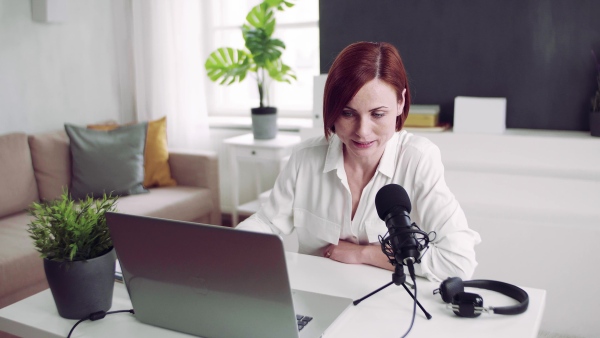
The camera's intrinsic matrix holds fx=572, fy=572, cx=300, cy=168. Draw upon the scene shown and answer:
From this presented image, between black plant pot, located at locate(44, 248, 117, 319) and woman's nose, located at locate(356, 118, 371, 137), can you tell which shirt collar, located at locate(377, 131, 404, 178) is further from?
black plant pot, located at locate(44, 248, 117, 319)

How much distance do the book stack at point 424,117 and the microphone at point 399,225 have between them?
1788 millimetres

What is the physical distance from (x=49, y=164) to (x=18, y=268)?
0.94 meters

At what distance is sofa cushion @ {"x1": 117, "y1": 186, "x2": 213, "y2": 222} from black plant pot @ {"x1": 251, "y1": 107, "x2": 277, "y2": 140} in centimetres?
51

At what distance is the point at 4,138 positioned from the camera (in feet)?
10.5

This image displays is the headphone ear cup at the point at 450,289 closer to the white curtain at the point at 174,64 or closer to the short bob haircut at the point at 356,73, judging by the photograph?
the short bob haircut at the point at 356,73

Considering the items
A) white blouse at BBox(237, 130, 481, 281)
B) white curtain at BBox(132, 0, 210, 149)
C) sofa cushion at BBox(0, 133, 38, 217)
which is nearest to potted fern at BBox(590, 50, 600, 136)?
white blouse at BBox(237, 130, 481, 281)

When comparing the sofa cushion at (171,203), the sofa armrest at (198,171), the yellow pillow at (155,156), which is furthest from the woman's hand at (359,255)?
the yellow pillow at (155,156)

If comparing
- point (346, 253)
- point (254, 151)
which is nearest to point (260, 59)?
point (254, 151)

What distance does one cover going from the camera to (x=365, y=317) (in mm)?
1180

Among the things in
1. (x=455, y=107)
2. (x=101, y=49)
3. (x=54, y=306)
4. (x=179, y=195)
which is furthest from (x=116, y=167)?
(x=54, y=306)

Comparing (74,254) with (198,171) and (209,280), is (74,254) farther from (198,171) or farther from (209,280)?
(198,171)

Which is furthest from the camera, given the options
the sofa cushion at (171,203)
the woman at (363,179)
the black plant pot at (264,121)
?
the black plant pot at (264,121)

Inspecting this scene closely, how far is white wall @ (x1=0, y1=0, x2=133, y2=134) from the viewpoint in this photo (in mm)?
3539

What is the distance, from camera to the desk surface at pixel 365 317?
3.67ft
